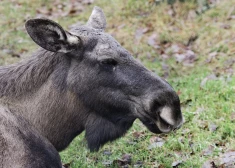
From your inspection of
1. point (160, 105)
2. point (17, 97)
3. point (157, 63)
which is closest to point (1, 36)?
point (157, 63)

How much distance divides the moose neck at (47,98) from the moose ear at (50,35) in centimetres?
19

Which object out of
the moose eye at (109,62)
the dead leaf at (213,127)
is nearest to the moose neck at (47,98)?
the moose eye at (109,62)

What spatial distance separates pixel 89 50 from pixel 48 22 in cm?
47

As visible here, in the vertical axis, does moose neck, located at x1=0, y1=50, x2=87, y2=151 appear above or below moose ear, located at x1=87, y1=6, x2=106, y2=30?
below

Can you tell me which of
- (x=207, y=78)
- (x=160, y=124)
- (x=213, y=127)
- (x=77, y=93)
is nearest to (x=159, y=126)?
(x=160, y=124)

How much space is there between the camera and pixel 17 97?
199 inches

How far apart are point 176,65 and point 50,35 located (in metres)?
5.55

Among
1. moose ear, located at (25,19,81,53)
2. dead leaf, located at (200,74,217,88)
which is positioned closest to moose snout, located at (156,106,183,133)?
moose ear, located at (25,19,81,53)

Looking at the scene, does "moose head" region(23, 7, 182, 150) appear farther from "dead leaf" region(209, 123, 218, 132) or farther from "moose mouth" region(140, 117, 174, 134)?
"dead leaf" region(209, 123, 218, 132)

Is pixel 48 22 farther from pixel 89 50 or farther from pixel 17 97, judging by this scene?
pixel 17 97

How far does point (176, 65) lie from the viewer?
1010cm

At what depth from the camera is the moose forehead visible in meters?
→ 4.90

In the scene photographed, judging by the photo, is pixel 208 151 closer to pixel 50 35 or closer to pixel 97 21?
pixel 97 21

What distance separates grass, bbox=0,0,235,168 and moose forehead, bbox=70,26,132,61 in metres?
1.77
